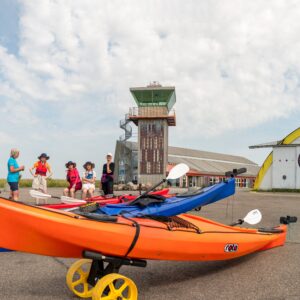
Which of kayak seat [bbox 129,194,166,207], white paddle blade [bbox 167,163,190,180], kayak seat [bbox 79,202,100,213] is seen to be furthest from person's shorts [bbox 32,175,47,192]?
white paddle blade [bbox 167,163,190,180]

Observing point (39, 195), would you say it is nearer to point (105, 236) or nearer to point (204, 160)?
point (105, 236)

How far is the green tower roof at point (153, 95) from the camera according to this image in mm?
36250

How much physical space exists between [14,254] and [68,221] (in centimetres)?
246

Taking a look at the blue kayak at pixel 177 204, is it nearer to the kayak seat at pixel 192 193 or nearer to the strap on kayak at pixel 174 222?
the kayak seat at pixel 192 193

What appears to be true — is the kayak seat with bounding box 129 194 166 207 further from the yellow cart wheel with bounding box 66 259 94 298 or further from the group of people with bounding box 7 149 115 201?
the group of people with bounding box 7 149 115 201

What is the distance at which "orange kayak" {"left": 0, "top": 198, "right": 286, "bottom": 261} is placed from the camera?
272 centimetres

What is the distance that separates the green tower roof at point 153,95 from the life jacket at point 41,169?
90.9ft

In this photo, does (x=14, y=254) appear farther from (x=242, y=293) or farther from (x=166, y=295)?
(x=242, y=293)

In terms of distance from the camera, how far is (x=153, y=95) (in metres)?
36.7

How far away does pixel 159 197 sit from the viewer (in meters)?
4.90

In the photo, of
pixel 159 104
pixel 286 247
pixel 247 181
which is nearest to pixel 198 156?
pixel 247 181

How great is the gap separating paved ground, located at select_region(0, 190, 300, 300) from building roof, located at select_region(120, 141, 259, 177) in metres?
34.8

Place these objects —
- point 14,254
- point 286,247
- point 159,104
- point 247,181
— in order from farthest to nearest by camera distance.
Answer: point 247,181 → point 159,104 → point 286,247 → point 14,254

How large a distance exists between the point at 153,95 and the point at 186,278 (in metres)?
33.7
